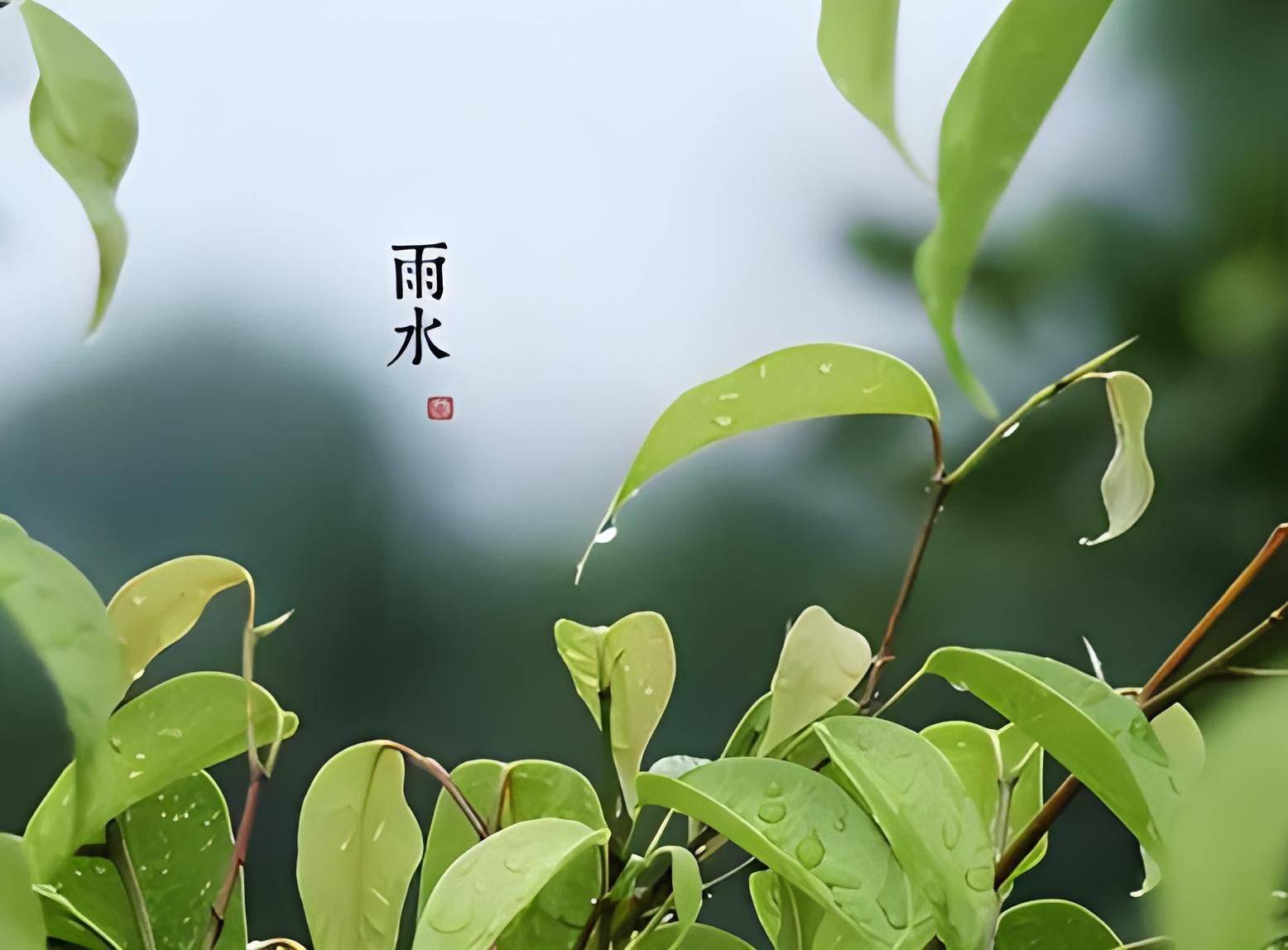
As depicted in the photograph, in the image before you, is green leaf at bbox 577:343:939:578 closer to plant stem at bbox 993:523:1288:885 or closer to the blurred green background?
plant stem at bbox 993:523:1288:885

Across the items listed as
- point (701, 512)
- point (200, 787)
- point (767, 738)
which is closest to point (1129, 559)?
point (701, 512)

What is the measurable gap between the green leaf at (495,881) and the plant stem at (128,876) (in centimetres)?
12

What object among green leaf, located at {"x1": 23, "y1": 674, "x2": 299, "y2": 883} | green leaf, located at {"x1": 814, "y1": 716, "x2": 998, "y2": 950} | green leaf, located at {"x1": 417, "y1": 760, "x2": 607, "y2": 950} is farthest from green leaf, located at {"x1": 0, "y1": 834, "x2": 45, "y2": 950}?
green leaf, located at {"x1": 814, "y1": 716, "x2": 998, "y2": 950}

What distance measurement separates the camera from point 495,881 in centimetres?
31

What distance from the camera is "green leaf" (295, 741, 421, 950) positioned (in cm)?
38

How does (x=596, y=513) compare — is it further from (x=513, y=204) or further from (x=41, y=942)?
(x=41, y=942)

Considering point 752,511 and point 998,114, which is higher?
point 998,114

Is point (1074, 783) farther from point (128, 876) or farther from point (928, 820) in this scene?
point (128, 876)

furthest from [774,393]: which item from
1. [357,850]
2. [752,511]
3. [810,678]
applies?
[752,511]

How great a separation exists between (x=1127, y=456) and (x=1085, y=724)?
14 cm

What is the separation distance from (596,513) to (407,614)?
0.49ft

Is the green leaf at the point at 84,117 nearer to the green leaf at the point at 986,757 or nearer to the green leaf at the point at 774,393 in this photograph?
the green leaf at the point at 774,393

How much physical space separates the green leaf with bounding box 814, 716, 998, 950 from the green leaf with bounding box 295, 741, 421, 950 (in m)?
0.17

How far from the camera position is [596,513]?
75 centimetres
